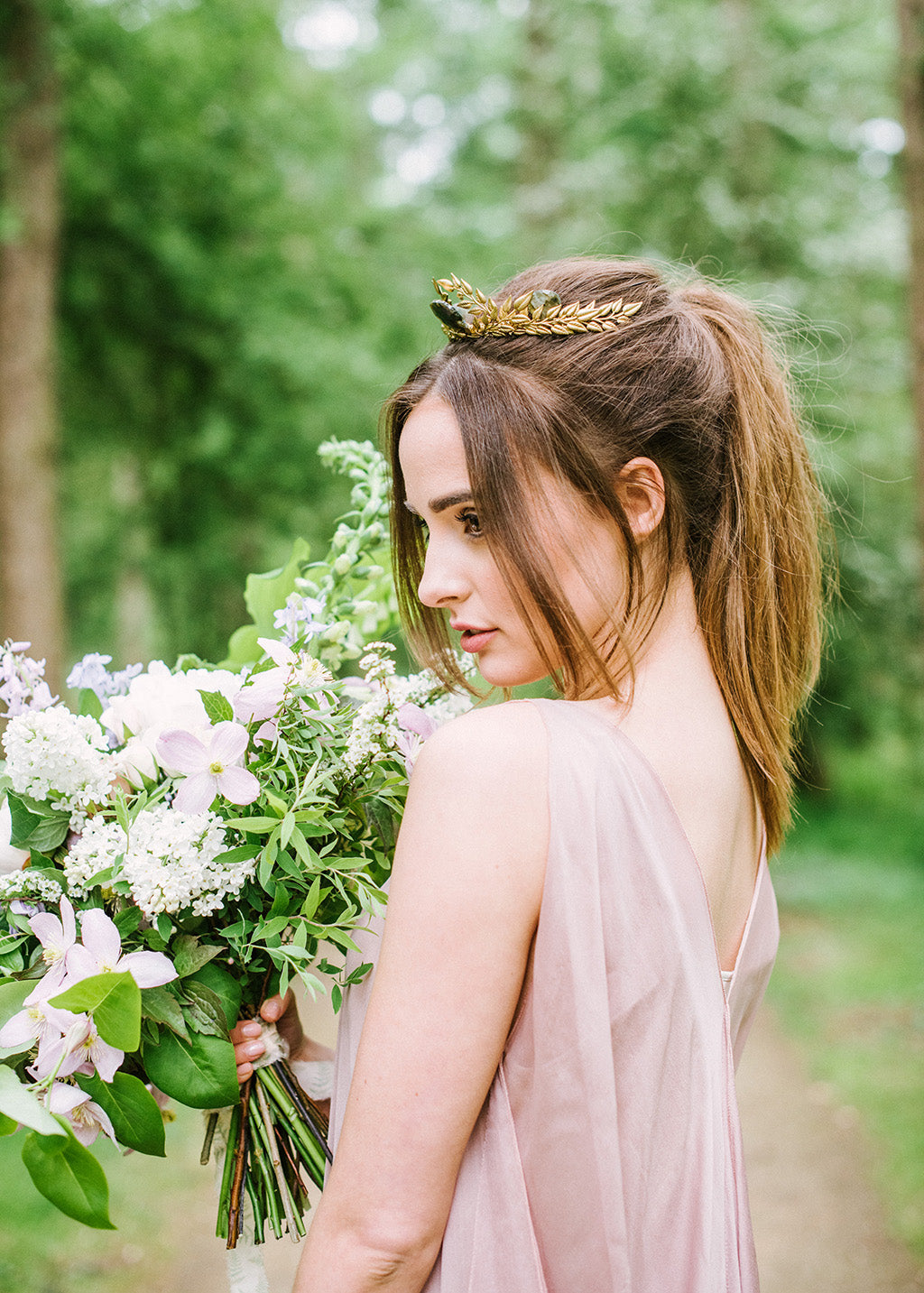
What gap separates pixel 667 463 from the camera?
1547 millimetres

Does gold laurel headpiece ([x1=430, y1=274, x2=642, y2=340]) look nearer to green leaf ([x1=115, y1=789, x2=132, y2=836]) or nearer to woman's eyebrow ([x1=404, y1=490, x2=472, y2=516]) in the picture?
woman's eyebrow ([x1=404, y1=490, x2=472, y2=516])

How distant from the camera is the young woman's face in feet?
4.71

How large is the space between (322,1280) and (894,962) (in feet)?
22.6

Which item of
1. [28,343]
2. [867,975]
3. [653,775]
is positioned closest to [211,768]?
[653,775]

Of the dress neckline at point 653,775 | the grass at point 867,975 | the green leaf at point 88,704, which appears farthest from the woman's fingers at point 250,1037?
the grass at point 867,975

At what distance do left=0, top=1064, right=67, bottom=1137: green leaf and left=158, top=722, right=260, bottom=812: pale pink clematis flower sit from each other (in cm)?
37

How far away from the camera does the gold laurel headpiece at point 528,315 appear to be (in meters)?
1.54

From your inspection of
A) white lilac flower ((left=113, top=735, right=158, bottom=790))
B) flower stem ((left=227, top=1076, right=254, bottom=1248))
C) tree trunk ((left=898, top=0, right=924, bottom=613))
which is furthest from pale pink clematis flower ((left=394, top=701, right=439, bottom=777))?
tree trunk ((left=898, top=0, right=924, bottom=613))

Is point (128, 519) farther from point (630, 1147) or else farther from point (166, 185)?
point (630, 1147)

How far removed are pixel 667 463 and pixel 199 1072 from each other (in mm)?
1085

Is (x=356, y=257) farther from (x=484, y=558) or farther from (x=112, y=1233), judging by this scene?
(x=484, y=558)

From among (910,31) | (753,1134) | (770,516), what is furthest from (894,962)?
(770,516)

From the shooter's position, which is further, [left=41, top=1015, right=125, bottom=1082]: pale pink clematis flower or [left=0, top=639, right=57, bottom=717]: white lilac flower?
[left=0, top=639, right=57, bottom=717]: white lilac flower

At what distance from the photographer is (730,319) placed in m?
1.68
